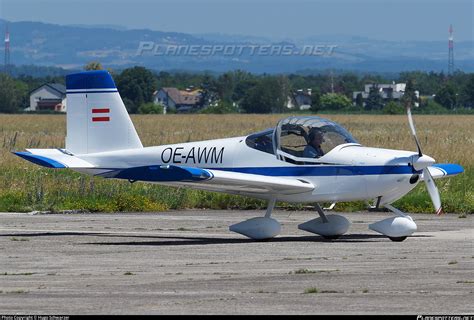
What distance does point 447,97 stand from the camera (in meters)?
125

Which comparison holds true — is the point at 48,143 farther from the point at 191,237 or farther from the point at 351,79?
the point at 351,79

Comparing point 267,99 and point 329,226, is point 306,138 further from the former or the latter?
point 267,99

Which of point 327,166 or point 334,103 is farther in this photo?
point 334,103

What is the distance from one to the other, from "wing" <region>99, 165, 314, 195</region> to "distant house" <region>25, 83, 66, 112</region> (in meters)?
116

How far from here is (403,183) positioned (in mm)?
17531

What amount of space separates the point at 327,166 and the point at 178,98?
444ft

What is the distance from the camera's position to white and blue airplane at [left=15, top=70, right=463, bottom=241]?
57.4 ft

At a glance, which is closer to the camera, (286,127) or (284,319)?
(284,319)

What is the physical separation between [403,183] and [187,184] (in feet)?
10.7

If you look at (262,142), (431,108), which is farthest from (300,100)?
(262,142)

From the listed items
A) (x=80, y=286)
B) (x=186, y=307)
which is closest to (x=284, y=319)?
(x=186, y=307)

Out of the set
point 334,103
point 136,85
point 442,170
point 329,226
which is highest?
point 442,170

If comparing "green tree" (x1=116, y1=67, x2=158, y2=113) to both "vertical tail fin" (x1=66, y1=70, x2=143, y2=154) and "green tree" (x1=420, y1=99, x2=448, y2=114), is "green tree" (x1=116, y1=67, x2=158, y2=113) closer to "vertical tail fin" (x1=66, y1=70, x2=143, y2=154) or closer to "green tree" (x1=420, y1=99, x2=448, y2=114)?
"green tree" (x1=420, y1=99, x2=448, y2=114)

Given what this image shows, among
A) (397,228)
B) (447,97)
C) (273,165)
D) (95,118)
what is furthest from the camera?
(447,97)
